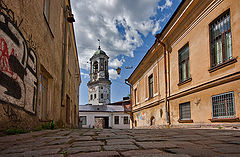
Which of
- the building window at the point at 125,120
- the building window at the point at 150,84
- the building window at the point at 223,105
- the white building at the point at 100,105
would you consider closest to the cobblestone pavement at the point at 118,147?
the building window at the point at 223,105

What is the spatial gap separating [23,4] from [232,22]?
18.4 ft

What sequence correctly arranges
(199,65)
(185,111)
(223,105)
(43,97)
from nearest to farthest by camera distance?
(43,97)
(223,105)
(199,65)
(185,111)

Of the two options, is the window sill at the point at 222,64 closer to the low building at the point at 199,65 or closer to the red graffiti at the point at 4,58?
the low building at the point at 199,65

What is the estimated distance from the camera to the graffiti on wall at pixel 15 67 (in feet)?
10.5

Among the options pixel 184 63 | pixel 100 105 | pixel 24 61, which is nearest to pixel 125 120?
pixel 100 105

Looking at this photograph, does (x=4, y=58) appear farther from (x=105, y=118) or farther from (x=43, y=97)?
(x=105, y=118)

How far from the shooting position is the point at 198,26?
26.0ft

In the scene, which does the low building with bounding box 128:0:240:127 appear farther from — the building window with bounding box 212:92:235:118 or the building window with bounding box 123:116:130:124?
the building window with bounding box 123:116:130:124

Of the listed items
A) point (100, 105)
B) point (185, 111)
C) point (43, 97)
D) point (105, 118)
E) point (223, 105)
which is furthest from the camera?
point (100, 105)

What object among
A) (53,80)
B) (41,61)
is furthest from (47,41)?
(53,80)

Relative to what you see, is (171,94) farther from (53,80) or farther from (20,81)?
(20,81)

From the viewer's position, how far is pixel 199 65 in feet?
25.3

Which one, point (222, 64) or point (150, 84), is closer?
point (222, 64)

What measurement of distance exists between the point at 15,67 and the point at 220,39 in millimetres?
6107
